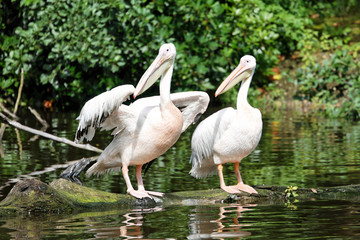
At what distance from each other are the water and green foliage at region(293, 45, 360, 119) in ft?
4.45

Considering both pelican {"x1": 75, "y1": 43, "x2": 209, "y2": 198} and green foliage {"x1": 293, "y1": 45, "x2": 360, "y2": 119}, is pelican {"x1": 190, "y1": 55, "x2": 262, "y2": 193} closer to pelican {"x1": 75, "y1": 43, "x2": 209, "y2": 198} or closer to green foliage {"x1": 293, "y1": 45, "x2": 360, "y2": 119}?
pelican {"x1": 75, "y1": 43, "x2": 209, "y2": 198}

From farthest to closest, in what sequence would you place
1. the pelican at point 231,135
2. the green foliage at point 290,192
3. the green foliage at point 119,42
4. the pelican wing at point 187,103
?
the green foliage at point 119,42, the pelican wing at point 187,103, the pelican at point 231,135, the green foliage at point 290,192

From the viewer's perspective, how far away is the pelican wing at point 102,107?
6.18 m

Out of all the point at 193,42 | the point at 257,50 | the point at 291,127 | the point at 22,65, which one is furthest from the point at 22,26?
the point at 291,127

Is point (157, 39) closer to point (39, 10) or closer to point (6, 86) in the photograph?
point (39, 10)

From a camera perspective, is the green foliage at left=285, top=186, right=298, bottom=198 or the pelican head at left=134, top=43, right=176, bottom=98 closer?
the green foliage at left=285, top=186, right=298, bottom=198

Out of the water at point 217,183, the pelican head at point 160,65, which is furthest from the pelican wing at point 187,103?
the water at point 217,183

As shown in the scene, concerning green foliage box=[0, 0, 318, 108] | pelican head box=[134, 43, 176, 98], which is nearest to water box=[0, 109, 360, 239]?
pelican head box=[134, 43, 176, 98]

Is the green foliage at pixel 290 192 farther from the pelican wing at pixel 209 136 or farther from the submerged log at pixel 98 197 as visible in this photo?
the pelican wing at pixel 209 136

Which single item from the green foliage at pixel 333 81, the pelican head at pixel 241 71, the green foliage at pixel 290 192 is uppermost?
the green foliage at pixel 333 81

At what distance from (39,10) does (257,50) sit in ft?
19.6

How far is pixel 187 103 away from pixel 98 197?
5.39 feet

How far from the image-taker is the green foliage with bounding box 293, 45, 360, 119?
16641 millimetres

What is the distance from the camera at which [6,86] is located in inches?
698
